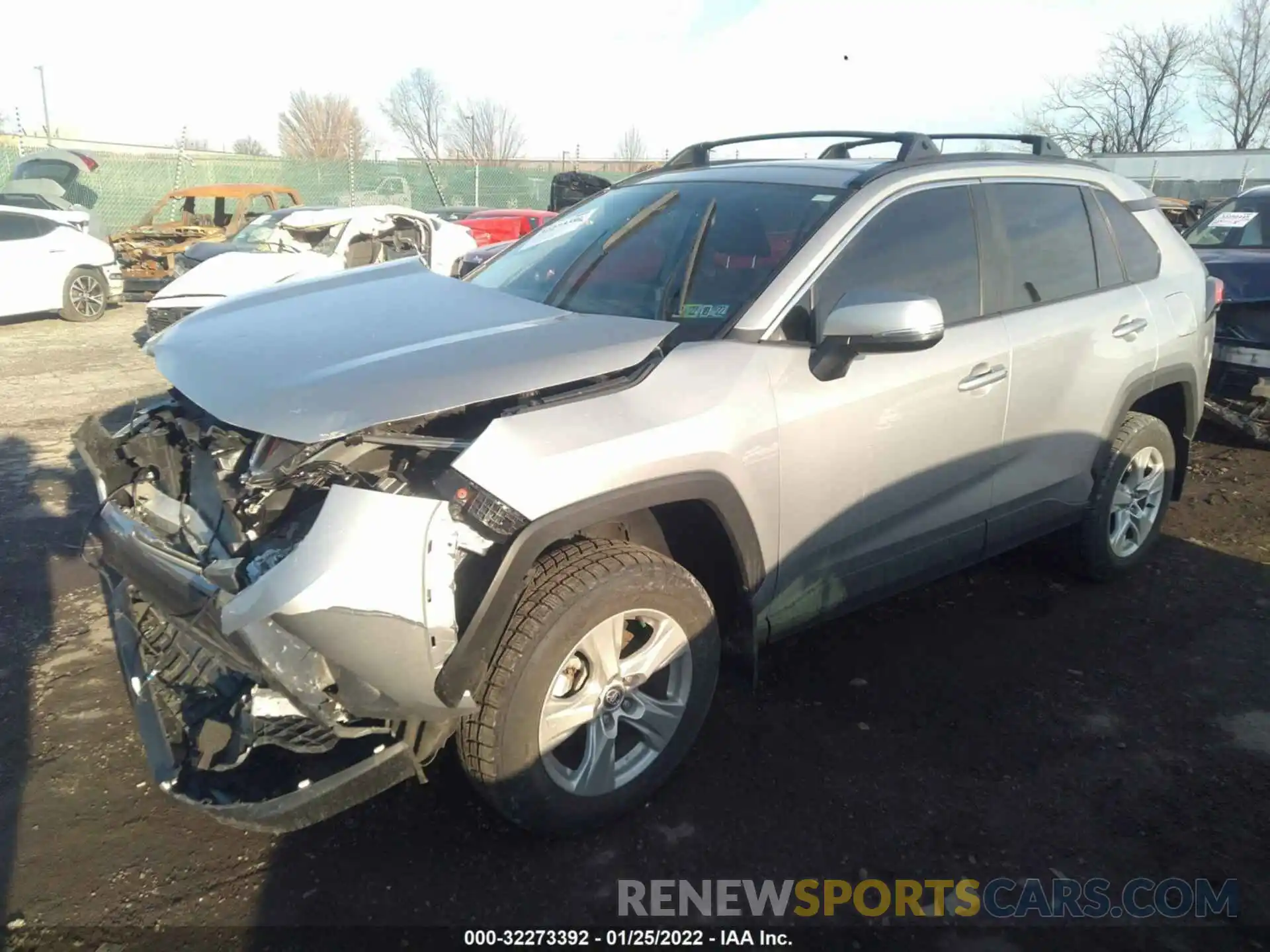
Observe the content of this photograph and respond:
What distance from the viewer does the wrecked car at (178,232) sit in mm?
14578

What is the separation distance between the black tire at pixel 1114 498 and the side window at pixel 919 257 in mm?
1288

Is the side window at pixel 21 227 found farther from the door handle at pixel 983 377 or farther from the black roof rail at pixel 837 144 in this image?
the door handle at pixel 983 377

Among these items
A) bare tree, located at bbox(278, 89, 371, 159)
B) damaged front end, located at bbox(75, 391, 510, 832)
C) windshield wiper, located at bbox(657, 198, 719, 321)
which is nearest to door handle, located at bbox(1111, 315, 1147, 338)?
windshield wiper, located at bbox(657, 198, 719, 321)

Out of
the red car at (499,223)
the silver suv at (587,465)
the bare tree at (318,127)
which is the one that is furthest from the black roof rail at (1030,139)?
the bare tree at (318,127)

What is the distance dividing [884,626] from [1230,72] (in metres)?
44.4

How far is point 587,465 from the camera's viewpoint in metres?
2.44

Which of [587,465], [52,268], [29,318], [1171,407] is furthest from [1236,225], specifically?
[29,318]

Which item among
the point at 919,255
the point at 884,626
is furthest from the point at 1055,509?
the point at 919,255

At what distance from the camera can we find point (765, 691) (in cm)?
360

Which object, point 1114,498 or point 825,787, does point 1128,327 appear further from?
point 825,787

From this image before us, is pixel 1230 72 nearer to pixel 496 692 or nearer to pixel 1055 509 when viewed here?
pixel 1055 509

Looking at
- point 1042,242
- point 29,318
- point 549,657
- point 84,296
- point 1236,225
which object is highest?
point 1236,225

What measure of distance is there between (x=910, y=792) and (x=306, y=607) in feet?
6.72

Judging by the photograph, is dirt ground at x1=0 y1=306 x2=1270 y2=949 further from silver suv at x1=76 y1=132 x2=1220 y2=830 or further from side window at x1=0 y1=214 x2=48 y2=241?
side window at x1=0 y1=214 x2=48 y2=241
